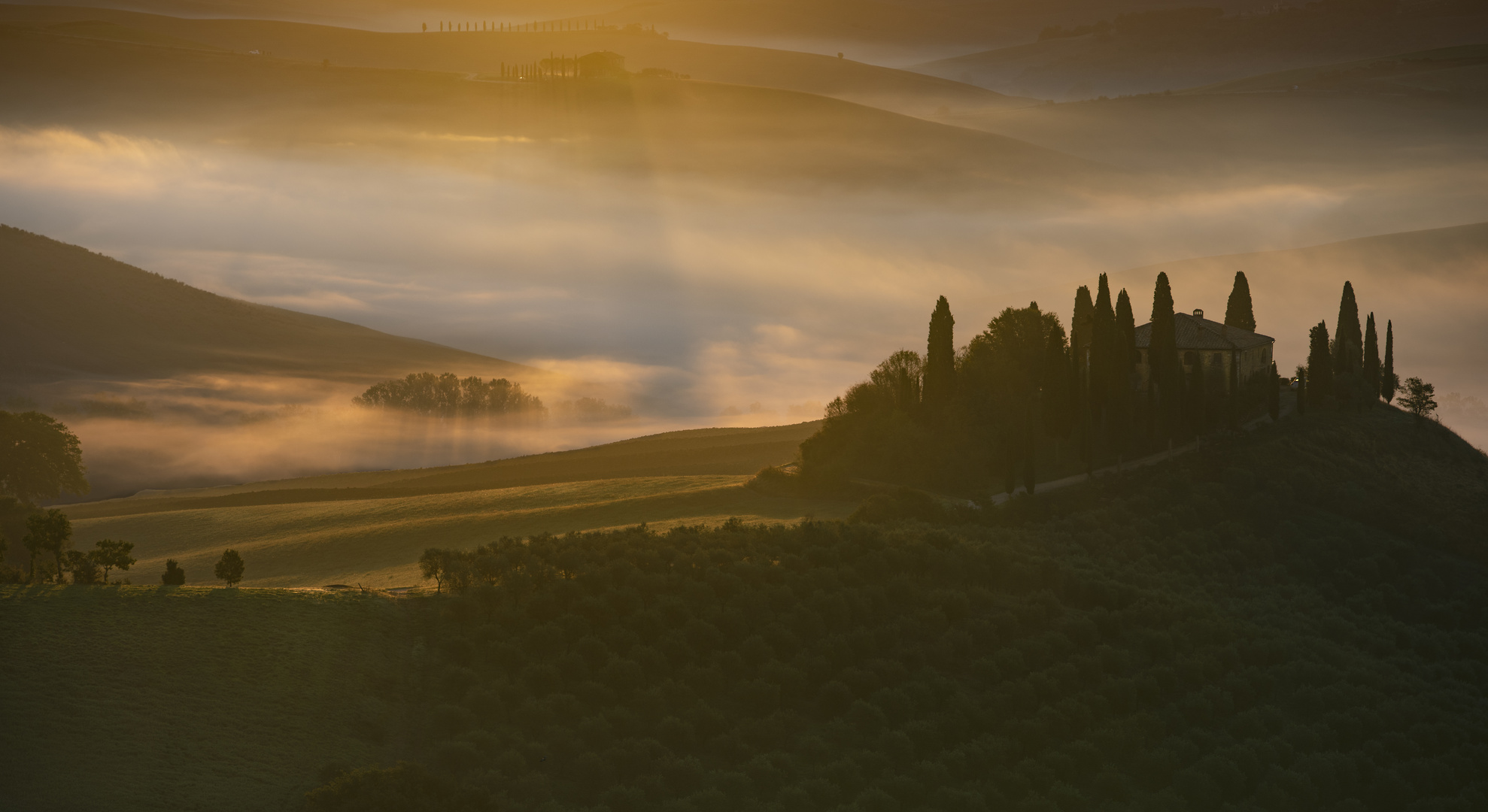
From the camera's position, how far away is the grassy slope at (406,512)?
2398 inches

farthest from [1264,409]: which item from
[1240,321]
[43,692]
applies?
[43,692]

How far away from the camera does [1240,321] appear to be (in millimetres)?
100250

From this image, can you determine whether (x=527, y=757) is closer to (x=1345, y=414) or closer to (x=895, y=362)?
(x=895, y=362)

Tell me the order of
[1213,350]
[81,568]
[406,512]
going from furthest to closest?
[1213,350] < [406,512] < [81,568]

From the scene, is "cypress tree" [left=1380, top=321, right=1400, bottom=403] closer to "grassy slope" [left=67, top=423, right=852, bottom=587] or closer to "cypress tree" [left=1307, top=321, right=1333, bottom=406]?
"cypress tree" [left=1307, top=321, right=1333, bottom=406]

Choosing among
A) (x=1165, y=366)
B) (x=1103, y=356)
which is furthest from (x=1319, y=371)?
(x=1103, y=356)

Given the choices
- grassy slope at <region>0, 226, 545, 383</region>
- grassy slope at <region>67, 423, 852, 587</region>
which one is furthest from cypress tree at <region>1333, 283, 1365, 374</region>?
grassy slope at <region>0, 226, 545, 383</region>

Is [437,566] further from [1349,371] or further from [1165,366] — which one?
[1349,371]

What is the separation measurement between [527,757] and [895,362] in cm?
4871

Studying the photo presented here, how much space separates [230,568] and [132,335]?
156 metres

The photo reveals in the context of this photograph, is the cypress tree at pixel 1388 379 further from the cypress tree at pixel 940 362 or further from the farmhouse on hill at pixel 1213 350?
the cypress tree at pixel 940 362

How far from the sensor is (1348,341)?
3900 inches

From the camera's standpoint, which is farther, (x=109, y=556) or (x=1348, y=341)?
(x=1348, y=341)

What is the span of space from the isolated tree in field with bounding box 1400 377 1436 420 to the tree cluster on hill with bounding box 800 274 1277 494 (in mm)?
21286
